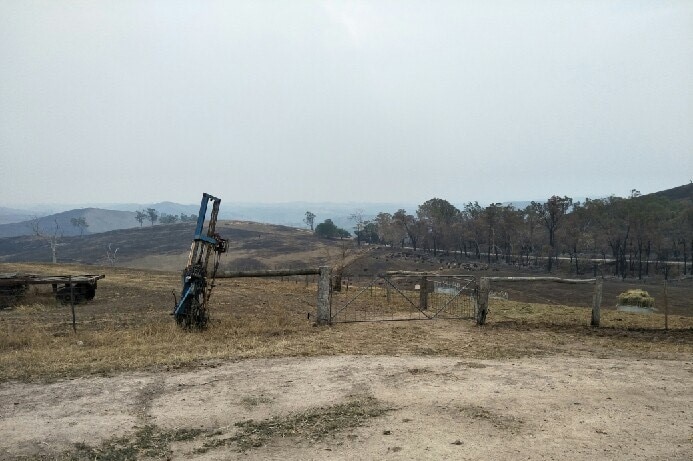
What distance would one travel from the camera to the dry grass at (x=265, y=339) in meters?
10.4

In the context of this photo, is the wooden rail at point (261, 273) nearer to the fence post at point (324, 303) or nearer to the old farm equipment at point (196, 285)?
the old farm equipment at point (196, 285)

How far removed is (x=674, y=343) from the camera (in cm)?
1252

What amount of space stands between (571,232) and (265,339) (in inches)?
2997

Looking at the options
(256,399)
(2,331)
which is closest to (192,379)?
(256,399)

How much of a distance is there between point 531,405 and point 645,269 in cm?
7953

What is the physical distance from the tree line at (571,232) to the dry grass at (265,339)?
61226 millimetres

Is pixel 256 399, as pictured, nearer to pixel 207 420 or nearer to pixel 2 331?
pixel 207 420

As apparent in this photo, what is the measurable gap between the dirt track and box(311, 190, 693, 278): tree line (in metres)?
66.8

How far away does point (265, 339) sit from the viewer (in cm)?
1267

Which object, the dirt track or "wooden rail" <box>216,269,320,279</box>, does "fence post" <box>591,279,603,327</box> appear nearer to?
the dirt track

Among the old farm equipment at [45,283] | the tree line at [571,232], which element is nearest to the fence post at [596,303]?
the old farm equipment at [45,283]

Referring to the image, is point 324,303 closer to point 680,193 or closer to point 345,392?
point 345,392

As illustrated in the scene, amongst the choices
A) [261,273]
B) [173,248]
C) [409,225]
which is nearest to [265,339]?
[261,273]

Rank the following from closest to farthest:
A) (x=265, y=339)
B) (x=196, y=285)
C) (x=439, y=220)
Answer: (x=265, y=339)
(x=196, y=285)
(x=439, y=220)
